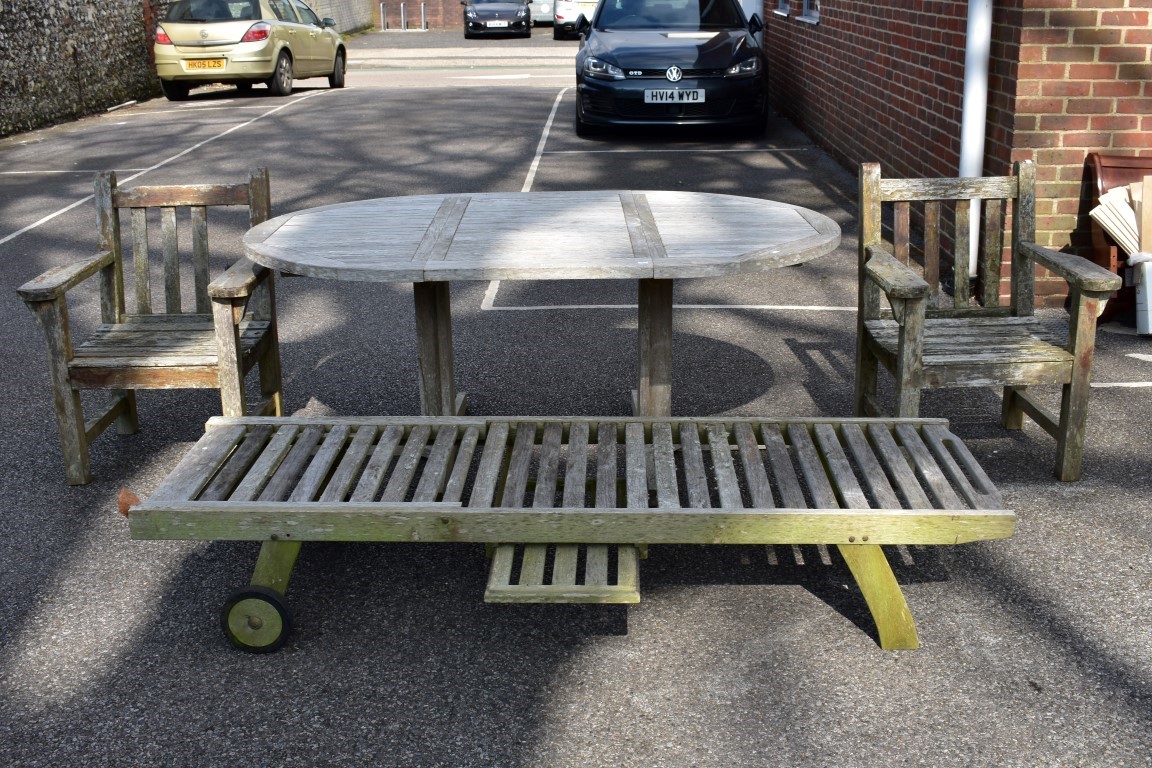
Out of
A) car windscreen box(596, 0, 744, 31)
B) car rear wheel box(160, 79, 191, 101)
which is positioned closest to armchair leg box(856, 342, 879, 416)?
car windscreen box(596, 0, 744, 31)

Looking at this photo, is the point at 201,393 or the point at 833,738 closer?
the point at 833,738

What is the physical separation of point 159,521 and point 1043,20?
16.2 ft

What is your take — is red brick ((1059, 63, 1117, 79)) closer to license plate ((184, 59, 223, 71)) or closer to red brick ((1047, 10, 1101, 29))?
red brick ((1047, 10, 1101, 29))

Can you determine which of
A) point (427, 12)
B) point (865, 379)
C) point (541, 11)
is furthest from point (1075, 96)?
point (427, 12)

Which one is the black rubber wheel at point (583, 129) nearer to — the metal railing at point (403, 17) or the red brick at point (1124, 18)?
the red brick at point (1124, 18)

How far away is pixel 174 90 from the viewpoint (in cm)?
1744

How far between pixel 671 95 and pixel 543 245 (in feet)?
26.6

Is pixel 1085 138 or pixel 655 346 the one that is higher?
pixel 1085 138

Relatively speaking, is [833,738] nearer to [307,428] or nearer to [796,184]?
[307,428]

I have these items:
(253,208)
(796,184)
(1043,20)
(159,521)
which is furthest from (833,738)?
(796,184)

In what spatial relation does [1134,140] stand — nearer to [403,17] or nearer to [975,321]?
[975,321]

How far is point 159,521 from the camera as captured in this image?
319 cm

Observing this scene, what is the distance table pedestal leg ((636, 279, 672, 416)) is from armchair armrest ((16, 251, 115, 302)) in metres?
2.00

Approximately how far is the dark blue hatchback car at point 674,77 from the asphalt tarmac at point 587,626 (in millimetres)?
5867
